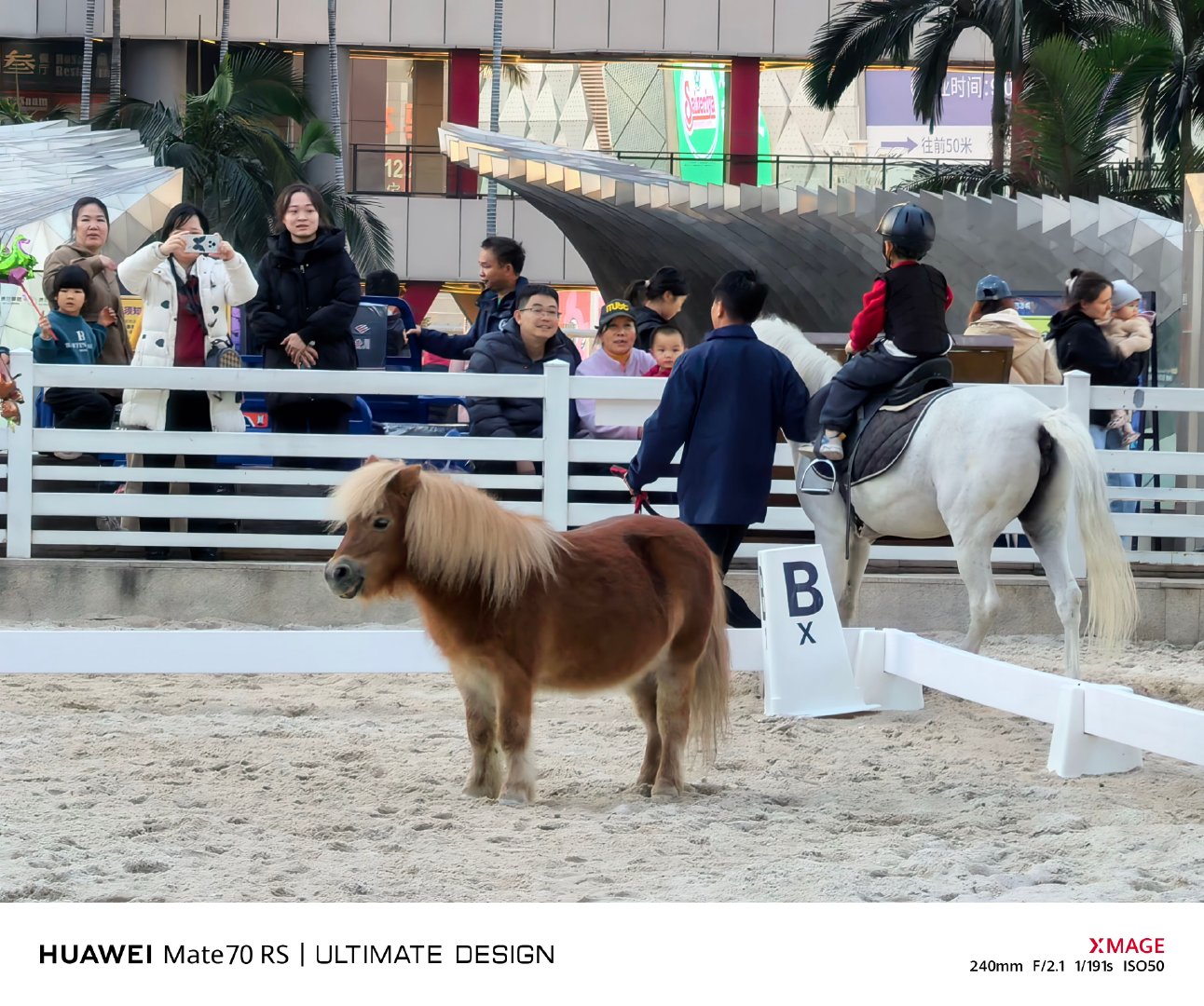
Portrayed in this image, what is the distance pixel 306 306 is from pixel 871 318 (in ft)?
11.5

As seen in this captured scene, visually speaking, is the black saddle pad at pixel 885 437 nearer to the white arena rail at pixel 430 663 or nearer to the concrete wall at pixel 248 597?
the white arena rail at pixel 430 663

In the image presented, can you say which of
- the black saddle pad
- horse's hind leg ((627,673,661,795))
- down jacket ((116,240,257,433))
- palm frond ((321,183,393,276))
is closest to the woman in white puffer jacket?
down jacket ((116,240,257,433))

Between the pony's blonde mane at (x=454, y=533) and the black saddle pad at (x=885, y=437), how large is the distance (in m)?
2.83

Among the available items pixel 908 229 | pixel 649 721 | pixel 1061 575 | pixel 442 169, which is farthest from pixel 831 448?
pixel 442 169

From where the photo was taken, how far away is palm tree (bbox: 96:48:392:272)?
26.3 m

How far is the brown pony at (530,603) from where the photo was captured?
483 cm

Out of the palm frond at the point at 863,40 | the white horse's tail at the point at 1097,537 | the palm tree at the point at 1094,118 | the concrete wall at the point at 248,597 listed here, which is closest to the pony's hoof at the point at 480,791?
the white horse's tail at the point at 1097,537

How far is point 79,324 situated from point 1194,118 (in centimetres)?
1951

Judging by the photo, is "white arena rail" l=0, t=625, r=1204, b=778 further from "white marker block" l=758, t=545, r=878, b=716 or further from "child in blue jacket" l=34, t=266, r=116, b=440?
"child in blue jacket" l=34, t=266, r=116, b=440

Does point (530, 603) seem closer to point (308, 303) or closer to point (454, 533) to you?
point (454, 533)

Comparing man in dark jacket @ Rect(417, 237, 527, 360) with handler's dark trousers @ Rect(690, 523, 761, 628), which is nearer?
handler's dark trousers @ Rect(690, 523, 761, 628)

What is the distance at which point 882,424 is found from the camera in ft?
24.6

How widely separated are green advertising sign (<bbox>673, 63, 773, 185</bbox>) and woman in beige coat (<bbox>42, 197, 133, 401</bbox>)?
25.0 metres
